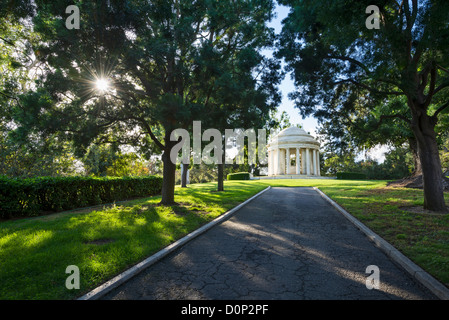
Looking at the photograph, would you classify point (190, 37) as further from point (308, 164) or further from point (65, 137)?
point (308, 164)

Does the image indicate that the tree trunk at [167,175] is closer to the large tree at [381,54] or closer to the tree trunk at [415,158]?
the large tree at [381,54]

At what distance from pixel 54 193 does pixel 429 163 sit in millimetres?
15519

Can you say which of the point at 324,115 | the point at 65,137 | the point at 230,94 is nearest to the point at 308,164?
the point at 324,115

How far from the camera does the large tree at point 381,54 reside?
5.95m

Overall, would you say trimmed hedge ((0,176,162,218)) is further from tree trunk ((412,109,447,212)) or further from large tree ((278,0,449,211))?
tree trunk ((412,109,447,212))

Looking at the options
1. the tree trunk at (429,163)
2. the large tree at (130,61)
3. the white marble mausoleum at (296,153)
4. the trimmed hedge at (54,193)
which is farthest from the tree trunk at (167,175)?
the white marble mausoleum at (296,153)

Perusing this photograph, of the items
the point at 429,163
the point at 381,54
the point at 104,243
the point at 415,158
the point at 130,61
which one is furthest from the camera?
the point at 415,158

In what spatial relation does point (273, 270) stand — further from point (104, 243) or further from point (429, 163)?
point (429, 163)

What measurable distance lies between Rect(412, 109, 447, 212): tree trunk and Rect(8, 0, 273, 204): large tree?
7.22 meters

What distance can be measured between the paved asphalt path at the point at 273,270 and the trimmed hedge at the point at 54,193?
7.81m

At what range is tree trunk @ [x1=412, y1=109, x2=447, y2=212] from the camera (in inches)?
341

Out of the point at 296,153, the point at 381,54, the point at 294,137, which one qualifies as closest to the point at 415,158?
the point at 381,54

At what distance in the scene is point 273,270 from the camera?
13.2 ft
